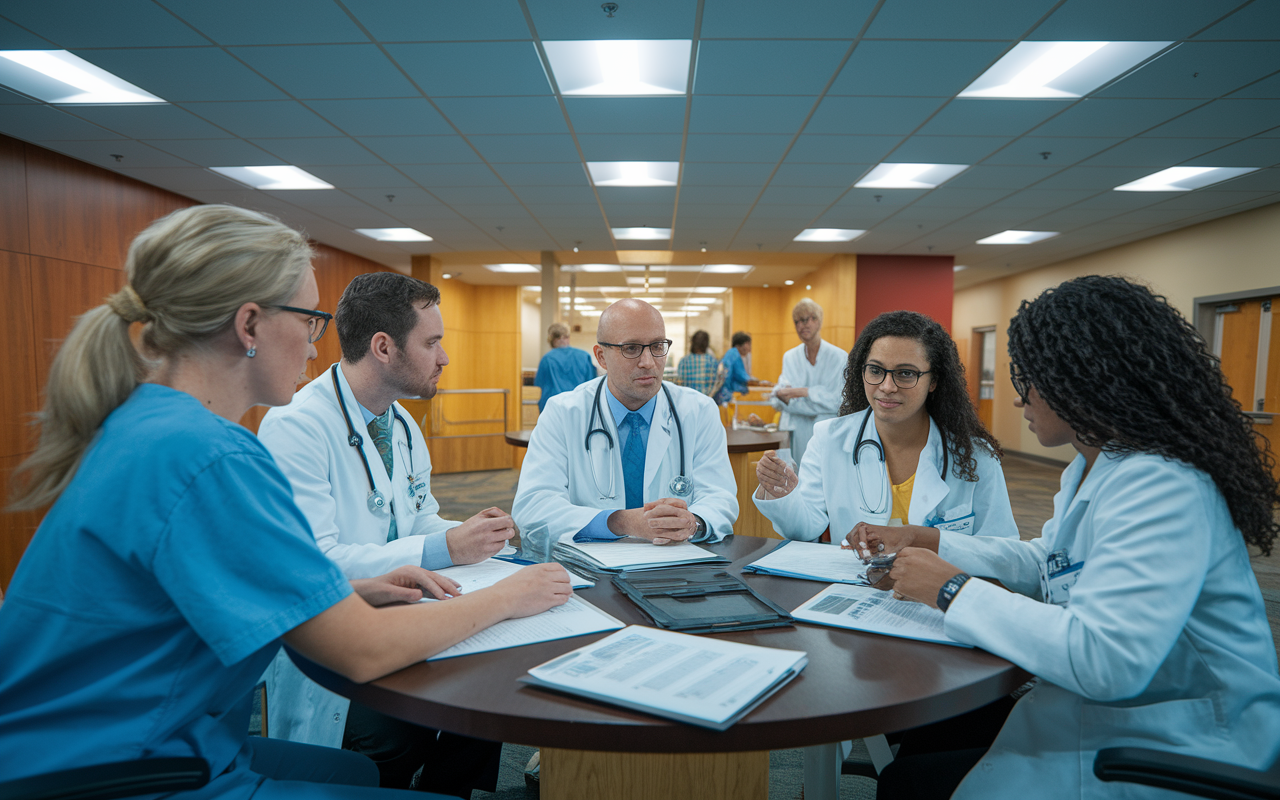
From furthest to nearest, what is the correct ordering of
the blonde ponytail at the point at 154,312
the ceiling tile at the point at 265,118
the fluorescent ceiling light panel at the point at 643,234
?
the fluorescent ceiling light panel at the point at 643,234
the ceiling tile at the point at 265,118
the blonde ponytail at the point at 154,312

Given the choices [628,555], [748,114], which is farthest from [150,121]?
[628,555]

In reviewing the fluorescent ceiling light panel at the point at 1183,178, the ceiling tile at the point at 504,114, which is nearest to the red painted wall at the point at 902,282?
the fluorescent ceiling light panel at the point at 1183,178

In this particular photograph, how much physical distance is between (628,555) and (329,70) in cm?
401

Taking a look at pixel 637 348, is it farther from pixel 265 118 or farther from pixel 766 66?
pixel 265 118

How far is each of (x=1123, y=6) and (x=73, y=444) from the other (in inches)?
182

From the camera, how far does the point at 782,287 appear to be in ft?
49.9

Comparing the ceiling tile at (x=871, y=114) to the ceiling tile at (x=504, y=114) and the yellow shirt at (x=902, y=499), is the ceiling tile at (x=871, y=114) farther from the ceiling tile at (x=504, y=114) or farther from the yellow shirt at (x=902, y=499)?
the yellow shirt at (x=902, y=499)

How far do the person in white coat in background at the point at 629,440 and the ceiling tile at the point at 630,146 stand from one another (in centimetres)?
339

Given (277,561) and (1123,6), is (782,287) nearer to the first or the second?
(1123,6)

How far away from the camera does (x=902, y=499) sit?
2170 mm

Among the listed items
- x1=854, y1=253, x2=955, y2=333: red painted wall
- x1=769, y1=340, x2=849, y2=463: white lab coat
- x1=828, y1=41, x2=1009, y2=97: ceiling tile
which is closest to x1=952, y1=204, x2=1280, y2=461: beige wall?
x1=854, y1=253, x2=955, y2=333: red painted wall

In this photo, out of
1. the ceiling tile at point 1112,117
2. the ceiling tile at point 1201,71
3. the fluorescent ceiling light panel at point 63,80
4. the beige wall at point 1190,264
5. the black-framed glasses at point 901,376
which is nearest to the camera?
the black-framed glasses at point 901,376

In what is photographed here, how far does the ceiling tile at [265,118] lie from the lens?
466 cm

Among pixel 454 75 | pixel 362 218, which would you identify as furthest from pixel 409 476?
pixel 362 218
